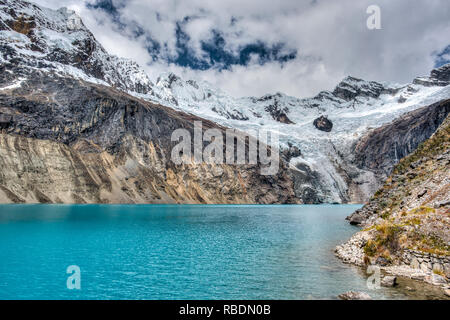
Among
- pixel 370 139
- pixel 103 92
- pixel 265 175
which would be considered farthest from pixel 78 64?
pixel 370 139

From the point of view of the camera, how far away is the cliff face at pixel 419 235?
17.2 metres

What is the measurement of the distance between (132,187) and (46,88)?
2194 inches

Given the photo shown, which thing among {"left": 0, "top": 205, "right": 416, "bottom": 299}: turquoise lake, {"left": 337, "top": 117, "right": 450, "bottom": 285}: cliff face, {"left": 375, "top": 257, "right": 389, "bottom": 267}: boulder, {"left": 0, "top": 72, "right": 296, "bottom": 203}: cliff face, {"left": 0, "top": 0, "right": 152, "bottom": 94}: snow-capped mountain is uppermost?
{"left": 0, "top": 0, "right": 152, "bottom": 94}: snow-capped mountain

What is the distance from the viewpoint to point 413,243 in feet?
61.7

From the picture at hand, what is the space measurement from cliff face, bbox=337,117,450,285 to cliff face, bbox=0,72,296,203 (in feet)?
282

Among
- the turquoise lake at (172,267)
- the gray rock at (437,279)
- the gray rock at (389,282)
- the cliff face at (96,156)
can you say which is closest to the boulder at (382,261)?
the turquoise lake at (172,267)

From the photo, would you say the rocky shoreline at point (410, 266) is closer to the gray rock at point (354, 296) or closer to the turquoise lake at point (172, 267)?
the turquoise lake at point (172, 267)

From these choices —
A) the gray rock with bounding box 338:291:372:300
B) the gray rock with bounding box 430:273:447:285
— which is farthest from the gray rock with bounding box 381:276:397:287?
the gray rock with bounding box 338:291:372:300

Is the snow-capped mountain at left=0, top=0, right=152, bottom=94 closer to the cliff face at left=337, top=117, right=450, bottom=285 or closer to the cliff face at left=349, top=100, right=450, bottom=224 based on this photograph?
the cliff face at left=337, top=117, right=450, bottom=285

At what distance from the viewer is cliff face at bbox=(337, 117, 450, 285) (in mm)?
17219

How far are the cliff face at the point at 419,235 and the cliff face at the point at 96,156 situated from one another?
282 ft

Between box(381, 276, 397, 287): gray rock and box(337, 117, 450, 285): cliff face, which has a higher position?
box(337, 117, 450, 285): cliff face
